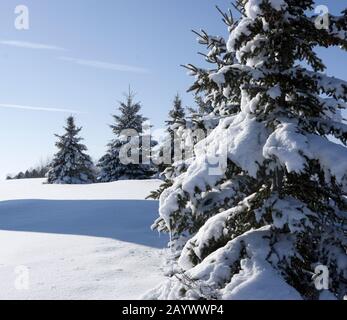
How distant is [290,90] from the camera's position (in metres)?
A: 5.88

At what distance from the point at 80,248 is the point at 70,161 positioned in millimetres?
27472

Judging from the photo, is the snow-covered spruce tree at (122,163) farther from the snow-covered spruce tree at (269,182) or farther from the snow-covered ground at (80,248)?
the snow-covered spruce tree at (269,182)

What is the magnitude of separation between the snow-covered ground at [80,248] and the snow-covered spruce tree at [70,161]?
58.1 ft

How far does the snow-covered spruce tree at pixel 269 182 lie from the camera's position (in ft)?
16.4

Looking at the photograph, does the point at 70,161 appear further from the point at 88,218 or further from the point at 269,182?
the point at 269,182

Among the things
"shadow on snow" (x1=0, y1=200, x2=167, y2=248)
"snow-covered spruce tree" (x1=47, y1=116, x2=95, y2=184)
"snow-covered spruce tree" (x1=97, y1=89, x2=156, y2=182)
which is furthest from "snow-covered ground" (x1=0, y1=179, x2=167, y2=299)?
"snow-covered spruce tree" (x1=47, y1=116, x2=95, y2=184)

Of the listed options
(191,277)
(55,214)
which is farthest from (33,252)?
(191,277)

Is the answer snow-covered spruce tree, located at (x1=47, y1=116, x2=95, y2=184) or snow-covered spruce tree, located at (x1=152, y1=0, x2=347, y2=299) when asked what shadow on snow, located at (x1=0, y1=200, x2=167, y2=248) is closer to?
snow-covered spruce tree, located at (x1=152, y1=0, x2=347, y2=299)

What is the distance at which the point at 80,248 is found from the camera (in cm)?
1143

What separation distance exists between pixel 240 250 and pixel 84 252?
654 centimetres

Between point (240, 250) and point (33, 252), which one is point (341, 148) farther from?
point (33, 252)

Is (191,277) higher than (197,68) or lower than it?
lower

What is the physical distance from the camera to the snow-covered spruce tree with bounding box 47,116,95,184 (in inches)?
1484
